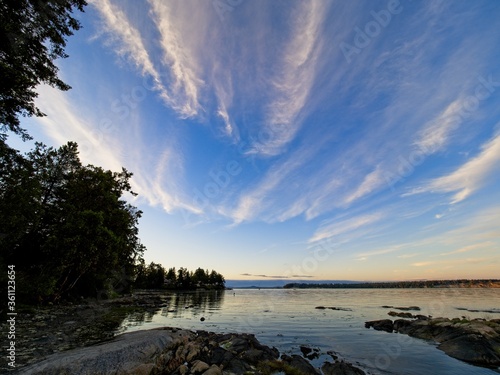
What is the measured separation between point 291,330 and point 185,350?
17941mm

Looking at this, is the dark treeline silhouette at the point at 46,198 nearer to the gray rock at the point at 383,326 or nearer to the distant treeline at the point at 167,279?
the gray rock at the point at 383,326

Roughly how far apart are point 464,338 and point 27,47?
122ft

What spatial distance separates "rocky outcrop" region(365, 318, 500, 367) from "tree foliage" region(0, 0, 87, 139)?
3318 cm

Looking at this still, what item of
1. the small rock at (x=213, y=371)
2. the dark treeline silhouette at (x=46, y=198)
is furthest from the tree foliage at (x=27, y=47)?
the small rock at (x=213, y=371)

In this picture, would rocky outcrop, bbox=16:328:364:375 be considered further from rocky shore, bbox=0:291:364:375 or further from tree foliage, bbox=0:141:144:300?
tree foliage, bbox=0:141:144:300

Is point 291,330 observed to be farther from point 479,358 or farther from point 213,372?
point 213,372

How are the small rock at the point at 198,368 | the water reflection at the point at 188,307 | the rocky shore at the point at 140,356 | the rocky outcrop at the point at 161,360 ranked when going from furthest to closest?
the water reflection at the point at 188,307 → the small rock at the point at 198,368 → the rocky shore at the point at 140,356 → the rocky outcrop at the point at 161,360

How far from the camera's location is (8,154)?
16.7 metres

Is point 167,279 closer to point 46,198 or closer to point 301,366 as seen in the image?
point 46,198

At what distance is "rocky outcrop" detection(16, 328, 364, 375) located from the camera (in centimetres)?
948

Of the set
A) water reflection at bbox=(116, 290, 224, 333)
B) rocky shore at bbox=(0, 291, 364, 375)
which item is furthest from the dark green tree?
rocky shore at bbox=(0, 291, 364, 375)

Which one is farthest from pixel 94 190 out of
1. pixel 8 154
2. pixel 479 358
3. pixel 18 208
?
pixel 479 358

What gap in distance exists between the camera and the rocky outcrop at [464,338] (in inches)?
696

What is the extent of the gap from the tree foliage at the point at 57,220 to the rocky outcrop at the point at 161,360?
14415mm
